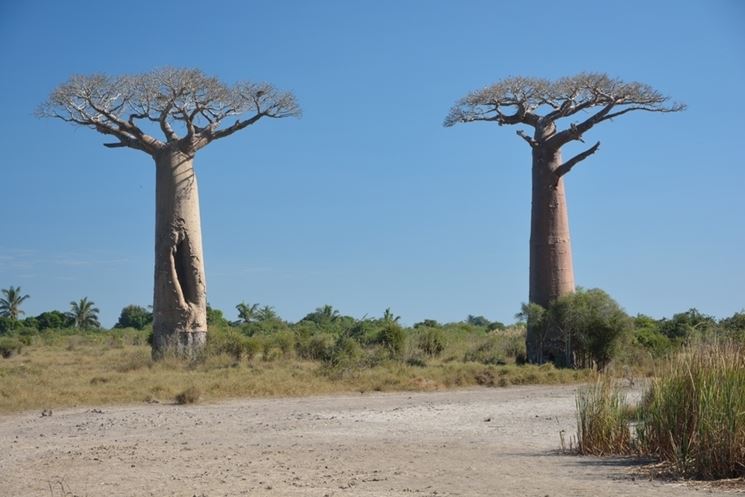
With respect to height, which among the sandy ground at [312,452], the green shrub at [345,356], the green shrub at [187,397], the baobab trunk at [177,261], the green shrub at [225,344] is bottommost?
the sandy ground at [312,452]

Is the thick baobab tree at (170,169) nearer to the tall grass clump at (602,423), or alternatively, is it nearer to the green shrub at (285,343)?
the green shrub at (285,343)

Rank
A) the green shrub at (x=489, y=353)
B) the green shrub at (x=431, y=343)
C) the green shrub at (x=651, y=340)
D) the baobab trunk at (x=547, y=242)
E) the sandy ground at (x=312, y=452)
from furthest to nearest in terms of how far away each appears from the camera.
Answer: the green shrub at (x=431, y=343) < the green shrub at (x=489, y=353) < the baobab trunk at (x=547, y=242) < the green shrub at (x=651, y=340) < the sandy ground at (x=312, y=452)

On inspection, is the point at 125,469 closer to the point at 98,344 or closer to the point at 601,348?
the point at 601,348

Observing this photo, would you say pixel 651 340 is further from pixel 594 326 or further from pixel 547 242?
pixel 547 242

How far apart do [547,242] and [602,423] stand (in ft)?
49.2

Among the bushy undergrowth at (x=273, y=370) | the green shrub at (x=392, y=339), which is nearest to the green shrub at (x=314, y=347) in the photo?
the bushy undergrowth at (x=273, y=370)

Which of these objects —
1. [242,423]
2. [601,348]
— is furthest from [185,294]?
[242,423]

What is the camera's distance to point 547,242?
2414 cm

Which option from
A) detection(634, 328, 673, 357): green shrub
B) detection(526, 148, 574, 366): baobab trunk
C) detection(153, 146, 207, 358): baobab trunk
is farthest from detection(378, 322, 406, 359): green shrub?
detection(634, 328, 673, 357): green shrub

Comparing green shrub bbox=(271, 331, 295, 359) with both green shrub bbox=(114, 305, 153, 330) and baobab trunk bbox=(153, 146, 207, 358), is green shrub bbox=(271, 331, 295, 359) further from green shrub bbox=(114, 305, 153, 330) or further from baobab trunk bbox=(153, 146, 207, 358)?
green shrub bbox=(114, 305, 153, 330)

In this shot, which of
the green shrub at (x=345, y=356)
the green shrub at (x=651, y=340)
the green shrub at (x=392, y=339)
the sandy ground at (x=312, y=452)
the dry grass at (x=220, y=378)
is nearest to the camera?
the sandy ground at (x=312, y=452)

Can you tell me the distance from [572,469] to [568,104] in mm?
17588

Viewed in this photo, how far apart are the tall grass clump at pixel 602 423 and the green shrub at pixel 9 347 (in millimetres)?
23163

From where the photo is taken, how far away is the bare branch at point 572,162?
24.1m
